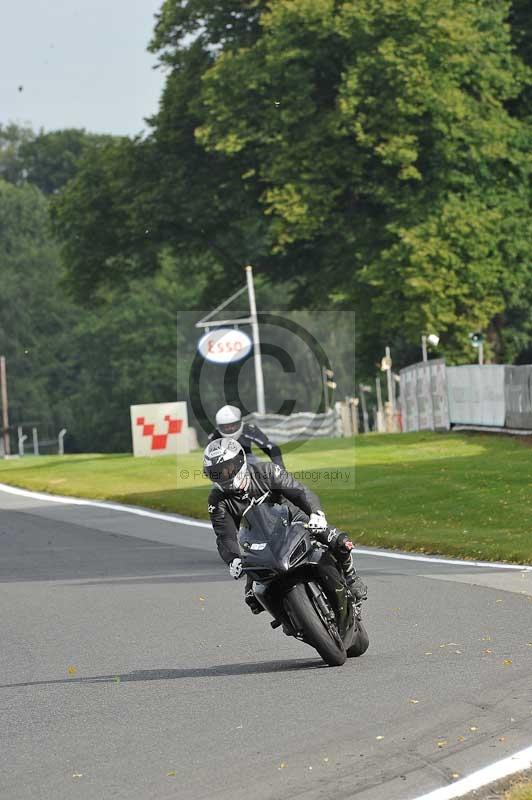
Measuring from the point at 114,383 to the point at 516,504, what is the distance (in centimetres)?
7668

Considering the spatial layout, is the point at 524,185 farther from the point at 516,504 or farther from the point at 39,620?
the point at 39,620

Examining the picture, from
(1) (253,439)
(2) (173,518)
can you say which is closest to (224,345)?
(2) (173,518)

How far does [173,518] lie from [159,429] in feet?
50.9

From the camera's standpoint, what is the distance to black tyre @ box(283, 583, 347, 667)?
970cm

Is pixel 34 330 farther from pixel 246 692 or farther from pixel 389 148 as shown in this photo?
pixel 246 692

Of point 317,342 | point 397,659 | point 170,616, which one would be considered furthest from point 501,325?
point 317,342

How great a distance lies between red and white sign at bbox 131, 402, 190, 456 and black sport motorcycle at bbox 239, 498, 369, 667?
30903 millimetres

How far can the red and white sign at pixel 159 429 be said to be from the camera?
4119 centimetres

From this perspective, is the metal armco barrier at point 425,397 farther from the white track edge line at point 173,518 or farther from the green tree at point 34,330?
the green tree at point 34,330

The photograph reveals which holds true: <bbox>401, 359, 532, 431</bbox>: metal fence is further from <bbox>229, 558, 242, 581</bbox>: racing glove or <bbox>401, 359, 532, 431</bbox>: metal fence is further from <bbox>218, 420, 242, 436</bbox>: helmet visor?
<bbox>229, 558, 242, 581</bbox>: racing glove

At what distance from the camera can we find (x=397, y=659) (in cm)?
1016

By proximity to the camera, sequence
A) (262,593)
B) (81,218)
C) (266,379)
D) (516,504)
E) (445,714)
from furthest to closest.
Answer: (266,379) < (81,218) < (516,504) < (262,593) < (445,714)

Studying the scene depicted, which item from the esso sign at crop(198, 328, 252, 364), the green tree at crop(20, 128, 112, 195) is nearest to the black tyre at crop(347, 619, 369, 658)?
the esso sign at crop(198, 328, 252, 364)

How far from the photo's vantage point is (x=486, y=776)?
6645mm
